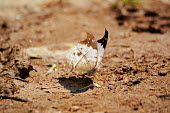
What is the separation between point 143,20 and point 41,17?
2.45 metres

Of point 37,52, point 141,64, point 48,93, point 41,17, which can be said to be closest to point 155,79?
point 141,64

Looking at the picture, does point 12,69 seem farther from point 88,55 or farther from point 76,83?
point 88,55

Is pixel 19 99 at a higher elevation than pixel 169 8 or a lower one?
lower

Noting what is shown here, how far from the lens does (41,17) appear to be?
5707 millimetres

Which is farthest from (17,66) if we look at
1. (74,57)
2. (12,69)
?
(74,57)

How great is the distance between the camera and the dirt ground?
7.39ft

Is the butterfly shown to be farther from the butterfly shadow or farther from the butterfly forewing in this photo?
the butterfly shadow

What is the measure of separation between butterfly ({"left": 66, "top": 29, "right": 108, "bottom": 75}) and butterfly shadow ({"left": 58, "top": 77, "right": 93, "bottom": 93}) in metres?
0.17

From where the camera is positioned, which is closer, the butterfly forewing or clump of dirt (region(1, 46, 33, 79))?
the butterfly forewing

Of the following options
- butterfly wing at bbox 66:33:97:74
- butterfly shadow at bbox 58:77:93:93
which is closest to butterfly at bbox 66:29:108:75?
butterfly wing at bbox 66:33:97:74

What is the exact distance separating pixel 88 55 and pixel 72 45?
153cm

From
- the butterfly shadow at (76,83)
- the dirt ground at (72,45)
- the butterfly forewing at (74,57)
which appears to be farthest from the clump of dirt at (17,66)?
the butterfly forewing at (74,57)

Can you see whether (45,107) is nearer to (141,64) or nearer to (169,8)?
(141,64)

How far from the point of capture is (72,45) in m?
4.04
